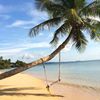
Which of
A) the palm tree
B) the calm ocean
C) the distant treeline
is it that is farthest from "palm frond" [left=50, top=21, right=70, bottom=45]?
the distant treeline

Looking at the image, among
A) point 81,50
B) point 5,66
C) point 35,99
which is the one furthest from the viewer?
point 5,66

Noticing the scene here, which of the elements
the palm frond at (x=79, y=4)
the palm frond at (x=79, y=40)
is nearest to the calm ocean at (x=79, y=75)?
the palm frond at (x=79, y=40)

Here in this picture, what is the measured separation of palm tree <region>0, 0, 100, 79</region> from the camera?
15852 millimetres

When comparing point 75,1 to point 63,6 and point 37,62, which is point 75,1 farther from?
point 37,62

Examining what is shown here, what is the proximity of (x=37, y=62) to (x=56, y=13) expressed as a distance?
9.66 feet

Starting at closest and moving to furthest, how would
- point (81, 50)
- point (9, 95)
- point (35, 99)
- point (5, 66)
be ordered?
point (35, 99), point (9, 95), point (81, 50), point (5, 66)

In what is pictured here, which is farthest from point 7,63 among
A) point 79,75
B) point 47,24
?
point 47,24

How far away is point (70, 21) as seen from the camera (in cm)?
1577

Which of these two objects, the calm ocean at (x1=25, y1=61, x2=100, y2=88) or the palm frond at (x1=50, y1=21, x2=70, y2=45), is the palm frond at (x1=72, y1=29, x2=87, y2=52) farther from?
the calm ocean at (x1=25, y1=61, x2=100, y2=88)

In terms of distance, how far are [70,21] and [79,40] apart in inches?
53.3

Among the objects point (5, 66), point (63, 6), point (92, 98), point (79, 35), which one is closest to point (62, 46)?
point (79, 35)

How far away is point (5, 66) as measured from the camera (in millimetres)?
82625

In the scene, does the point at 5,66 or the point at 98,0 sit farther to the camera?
the point at 5,66

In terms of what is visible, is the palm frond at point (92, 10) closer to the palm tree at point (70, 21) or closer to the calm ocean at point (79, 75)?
the palm tree at point (70, 21)
